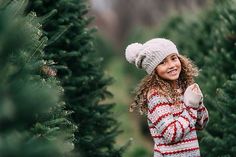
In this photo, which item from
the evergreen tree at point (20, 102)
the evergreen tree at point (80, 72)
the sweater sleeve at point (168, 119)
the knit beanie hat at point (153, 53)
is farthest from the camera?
the evergreen tree at point (80, 72)

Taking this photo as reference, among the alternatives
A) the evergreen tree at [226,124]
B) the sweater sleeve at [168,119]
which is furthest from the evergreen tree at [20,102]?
the evergreen tree at [226,124]

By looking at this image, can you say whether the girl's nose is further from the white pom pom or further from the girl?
the white pom pom

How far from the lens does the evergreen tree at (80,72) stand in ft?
22.2

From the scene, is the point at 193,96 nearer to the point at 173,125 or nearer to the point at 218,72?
the point at 173,125

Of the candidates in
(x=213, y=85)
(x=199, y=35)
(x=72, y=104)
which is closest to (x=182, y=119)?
(x=72, y=104)

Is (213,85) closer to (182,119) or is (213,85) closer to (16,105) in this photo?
(182,119)

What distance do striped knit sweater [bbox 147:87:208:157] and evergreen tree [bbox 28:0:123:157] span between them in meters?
1.32

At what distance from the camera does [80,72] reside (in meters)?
7.24

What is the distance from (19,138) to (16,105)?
22 centimetres

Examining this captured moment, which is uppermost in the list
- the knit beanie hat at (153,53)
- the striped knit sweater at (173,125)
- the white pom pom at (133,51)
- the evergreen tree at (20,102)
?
the white pom pom at (133,51)

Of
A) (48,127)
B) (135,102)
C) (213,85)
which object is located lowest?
(48,127)

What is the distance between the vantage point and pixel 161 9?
43438 mm

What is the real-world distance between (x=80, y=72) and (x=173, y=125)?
7.13 ft

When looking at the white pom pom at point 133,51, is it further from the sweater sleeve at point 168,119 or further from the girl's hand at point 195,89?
the girl's hand at point 195,89
